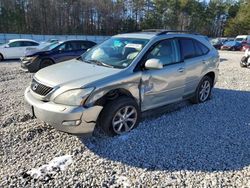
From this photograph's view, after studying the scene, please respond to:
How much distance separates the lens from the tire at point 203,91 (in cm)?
537

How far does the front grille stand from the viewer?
343cm

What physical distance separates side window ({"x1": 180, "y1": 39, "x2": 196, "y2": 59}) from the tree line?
33613 mm

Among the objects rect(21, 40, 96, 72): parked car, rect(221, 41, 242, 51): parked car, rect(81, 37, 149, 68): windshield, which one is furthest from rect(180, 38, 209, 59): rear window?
rect(221, 41, 242, 51): parked car

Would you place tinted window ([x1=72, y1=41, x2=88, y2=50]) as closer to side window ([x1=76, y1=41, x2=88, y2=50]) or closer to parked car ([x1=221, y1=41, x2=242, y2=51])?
side window ([x1=76, y1=41, x2=88, y2=50])

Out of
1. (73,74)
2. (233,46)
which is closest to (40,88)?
(73,74)

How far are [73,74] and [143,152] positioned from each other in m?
1.57

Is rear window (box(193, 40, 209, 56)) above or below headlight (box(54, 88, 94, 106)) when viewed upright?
above

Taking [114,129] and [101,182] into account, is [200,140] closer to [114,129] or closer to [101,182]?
[114,129]

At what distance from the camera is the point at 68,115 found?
318 cm

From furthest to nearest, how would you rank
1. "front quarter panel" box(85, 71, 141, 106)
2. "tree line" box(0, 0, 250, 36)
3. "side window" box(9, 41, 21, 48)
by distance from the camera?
1. "tree line" box(0, 0, 250, 36)
2. "side window" box(9, 41, 21, 48)
3. "front quarter panel" box(85, 71, 141, 106)

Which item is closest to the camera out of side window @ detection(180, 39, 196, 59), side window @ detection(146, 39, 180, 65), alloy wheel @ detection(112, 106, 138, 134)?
alloy wheel @ detection(112, 106, 138, 134)

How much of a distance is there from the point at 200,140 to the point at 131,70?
156cm

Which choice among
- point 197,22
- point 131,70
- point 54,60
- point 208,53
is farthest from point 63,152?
point 197,22

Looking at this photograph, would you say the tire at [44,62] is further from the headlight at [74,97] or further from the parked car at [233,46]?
the parked car at [233,46]
